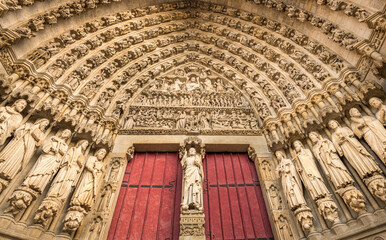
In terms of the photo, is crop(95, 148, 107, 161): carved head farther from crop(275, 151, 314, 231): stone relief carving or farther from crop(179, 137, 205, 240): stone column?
crop(275, 151, 314, 231): stone relief carving

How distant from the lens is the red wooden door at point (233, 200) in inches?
135

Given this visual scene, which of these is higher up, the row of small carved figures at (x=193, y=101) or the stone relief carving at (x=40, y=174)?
the row of small carved figures at (x=193, y=101)

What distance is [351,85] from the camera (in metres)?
→ 3.83

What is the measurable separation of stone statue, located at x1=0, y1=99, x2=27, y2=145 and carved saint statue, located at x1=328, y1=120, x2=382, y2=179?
499cm

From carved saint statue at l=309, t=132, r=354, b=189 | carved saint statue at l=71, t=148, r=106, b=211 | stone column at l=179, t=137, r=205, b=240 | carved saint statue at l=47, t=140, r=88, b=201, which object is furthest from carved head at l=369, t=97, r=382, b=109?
carved saint statue at l=47, t=140, r=88, b=201

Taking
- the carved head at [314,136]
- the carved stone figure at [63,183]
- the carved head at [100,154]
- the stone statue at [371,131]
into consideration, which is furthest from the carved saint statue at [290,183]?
the carved stone figure at [63,183]

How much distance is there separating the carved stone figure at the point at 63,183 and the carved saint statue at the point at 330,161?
3918mm

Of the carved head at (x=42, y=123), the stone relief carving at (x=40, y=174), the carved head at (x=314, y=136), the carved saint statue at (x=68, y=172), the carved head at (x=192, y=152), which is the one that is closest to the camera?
the stone relief carving at (x=40, y=174)

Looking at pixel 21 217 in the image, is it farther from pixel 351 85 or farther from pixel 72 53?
pixel 351 85

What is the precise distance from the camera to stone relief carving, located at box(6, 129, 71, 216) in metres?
2.58

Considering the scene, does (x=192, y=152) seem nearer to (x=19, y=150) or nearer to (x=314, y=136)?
(x=314, y=136)

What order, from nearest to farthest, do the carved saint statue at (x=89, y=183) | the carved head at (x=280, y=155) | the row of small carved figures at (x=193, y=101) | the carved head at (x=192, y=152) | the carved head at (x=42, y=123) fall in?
the carved saint statue at (x=89, y=183) < the carved head at (x=42, y=123) < the carved head at (x=280, y=155) < the carved head at (x=192, y=152) < the row of small carved figures at (x=193, y=101)

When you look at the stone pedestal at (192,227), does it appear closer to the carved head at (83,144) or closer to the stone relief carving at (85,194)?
the stone relief carving at (85,194)

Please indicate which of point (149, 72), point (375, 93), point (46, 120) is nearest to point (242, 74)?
point (149, 72)
